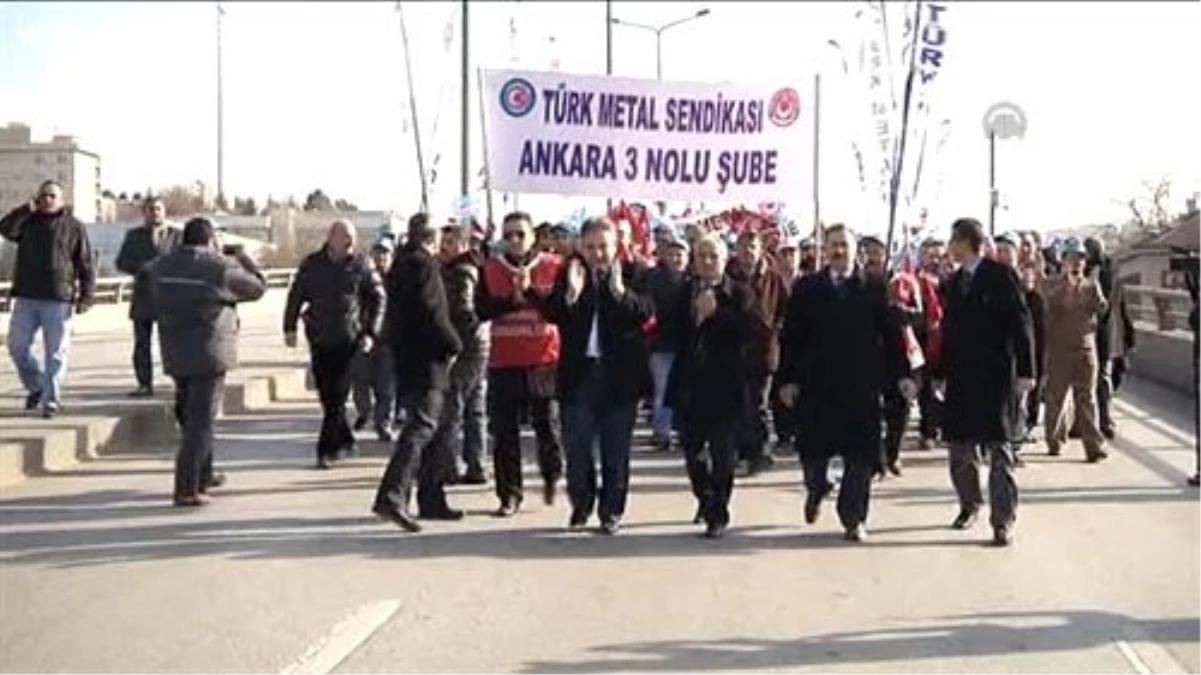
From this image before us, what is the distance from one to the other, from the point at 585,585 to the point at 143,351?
827 cm

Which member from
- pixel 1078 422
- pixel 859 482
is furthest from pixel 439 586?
pixel 1078 422

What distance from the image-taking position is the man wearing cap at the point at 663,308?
13.0 meters

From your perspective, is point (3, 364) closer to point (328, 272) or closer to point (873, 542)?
point (328, 272)

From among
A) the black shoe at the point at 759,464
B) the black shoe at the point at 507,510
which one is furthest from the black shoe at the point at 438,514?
the black shoe at the point at 759,464

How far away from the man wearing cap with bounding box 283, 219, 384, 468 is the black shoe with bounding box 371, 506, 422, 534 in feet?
9.12

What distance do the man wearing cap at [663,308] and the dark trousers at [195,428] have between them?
347cm

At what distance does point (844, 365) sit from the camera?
9.98 m

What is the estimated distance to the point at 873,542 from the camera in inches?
388

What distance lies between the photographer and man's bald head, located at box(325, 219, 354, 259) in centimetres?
1243

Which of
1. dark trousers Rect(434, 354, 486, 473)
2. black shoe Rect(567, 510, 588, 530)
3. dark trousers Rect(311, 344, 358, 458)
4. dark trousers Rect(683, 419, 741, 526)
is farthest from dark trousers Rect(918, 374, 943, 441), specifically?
dark trousers Rect(311, 344, 358, 458)

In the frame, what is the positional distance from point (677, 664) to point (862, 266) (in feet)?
13.9

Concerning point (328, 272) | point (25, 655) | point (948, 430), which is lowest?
point (25, 655)

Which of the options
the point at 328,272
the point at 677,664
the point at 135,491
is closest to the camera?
the point at 677,664

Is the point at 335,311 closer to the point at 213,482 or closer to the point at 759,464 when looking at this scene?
the point at 213,482
